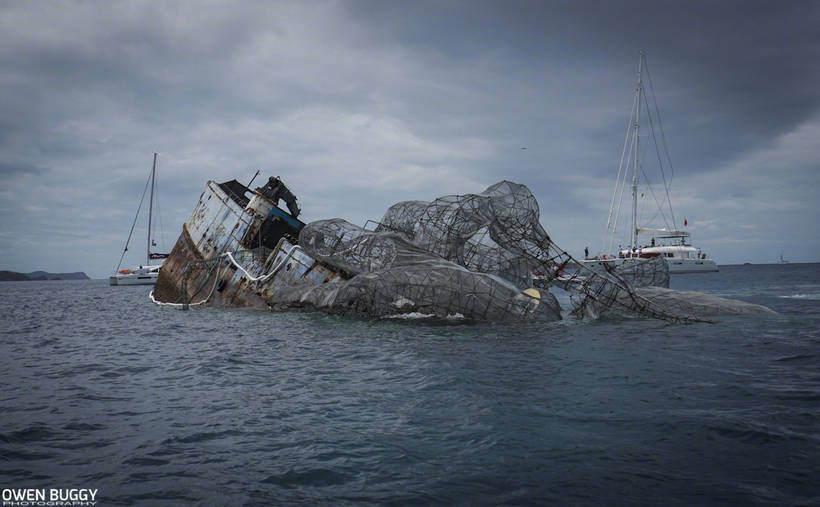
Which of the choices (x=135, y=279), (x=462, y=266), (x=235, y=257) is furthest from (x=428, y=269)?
(x=135, y=279)

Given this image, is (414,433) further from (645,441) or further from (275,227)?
(275,227)

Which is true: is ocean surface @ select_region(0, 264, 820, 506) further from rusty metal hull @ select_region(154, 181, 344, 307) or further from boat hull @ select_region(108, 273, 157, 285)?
boat hull @ select_region(108, 273, 157, 285)

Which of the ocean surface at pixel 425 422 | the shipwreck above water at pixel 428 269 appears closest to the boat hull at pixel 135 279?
the shipwreck above water at pixel 428 269

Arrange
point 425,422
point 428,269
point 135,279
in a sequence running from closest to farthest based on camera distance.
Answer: point 425,422 < point 428,269 < point 135,279

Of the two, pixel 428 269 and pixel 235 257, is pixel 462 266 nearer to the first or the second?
pixel 428 269

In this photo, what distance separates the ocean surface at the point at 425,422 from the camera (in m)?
3.60

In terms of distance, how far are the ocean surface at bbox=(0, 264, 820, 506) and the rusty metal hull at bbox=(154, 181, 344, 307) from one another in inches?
272

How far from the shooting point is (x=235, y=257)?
18.7m

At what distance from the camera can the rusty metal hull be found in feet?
55.7

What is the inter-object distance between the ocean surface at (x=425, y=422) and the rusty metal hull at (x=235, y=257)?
692cm

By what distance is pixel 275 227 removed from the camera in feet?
65.5

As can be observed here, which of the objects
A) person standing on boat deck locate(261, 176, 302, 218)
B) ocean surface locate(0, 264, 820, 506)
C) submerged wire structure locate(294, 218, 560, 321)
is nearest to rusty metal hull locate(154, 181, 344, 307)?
person standing on boat deck locate(261, 176, 302, 218)

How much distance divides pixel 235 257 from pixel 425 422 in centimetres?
1535

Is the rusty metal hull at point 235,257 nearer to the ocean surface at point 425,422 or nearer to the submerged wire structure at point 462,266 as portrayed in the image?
the submerged wire structure at point 462,266
